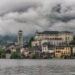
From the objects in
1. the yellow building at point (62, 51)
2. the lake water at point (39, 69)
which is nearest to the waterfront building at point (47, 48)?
the yellow building at point (62, 51)

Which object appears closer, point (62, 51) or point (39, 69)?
point (39, 69)

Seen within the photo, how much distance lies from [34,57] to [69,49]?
69.5ft

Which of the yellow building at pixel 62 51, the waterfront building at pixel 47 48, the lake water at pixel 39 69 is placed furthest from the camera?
the waterfront building at pixel 47 48

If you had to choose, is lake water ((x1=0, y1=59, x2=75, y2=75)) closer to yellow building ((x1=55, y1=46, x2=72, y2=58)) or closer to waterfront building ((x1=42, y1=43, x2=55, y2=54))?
yellow building ((x1=55, y1=46, x2=72, y2=58))

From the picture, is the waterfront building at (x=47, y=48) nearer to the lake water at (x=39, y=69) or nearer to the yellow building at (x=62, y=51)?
the yellow building at (x=62, y=51)

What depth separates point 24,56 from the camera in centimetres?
15588

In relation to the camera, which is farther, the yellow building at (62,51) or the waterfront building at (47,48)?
the waterfront building at (47,48)

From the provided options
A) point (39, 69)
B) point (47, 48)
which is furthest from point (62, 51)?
point (39, 69)

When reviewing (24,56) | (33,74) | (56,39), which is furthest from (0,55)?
(33,74)

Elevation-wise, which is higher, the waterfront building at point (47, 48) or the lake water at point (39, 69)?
the waterfront building at point (47, 48)

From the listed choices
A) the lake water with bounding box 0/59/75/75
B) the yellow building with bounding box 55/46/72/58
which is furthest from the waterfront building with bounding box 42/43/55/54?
the lake water with bounding box 0/59/75/75

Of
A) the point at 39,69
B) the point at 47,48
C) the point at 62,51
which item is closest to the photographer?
the point at 39,69

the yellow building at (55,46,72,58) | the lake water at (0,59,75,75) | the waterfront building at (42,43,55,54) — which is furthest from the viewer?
the waterfront building at (42,43,55,54)

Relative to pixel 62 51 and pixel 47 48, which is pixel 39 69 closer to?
pixel 62 51
